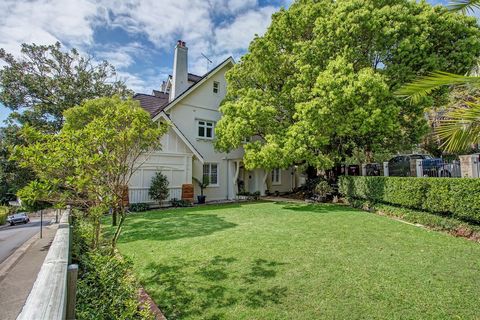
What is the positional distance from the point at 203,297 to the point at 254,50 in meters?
14.7

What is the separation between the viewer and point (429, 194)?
898 cm

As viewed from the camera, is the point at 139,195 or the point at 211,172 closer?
the point at 139,195

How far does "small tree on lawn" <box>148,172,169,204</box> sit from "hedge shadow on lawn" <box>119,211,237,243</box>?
2854 millimetres

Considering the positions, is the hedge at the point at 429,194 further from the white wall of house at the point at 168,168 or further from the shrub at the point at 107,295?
the white wall of house at the point at 168,168

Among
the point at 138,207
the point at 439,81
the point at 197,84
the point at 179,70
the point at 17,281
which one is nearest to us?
the point at 439,81

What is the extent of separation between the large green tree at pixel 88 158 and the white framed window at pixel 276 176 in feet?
59.2

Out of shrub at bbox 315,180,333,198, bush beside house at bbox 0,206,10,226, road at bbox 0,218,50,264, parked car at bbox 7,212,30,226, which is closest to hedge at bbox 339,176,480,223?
shrub at bbox 315,180,333,198

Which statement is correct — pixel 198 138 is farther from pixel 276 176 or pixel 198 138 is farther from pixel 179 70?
pixel 276 176

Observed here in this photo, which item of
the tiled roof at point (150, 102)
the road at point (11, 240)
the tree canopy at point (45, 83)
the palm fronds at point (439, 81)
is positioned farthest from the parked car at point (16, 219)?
the palm fronds at point (439, 81)

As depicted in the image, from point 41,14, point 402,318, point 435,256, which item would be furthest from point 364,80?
point 41,14

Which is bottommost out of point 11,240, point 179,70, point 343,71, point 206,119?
point 11,240

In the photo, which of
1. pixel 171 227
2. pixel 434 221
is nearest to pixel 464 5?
pixel 434 221

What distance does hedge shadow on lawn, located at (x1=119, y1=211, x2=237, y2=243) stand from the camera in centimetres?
836

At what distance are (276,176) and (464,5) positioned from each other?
19.8m
